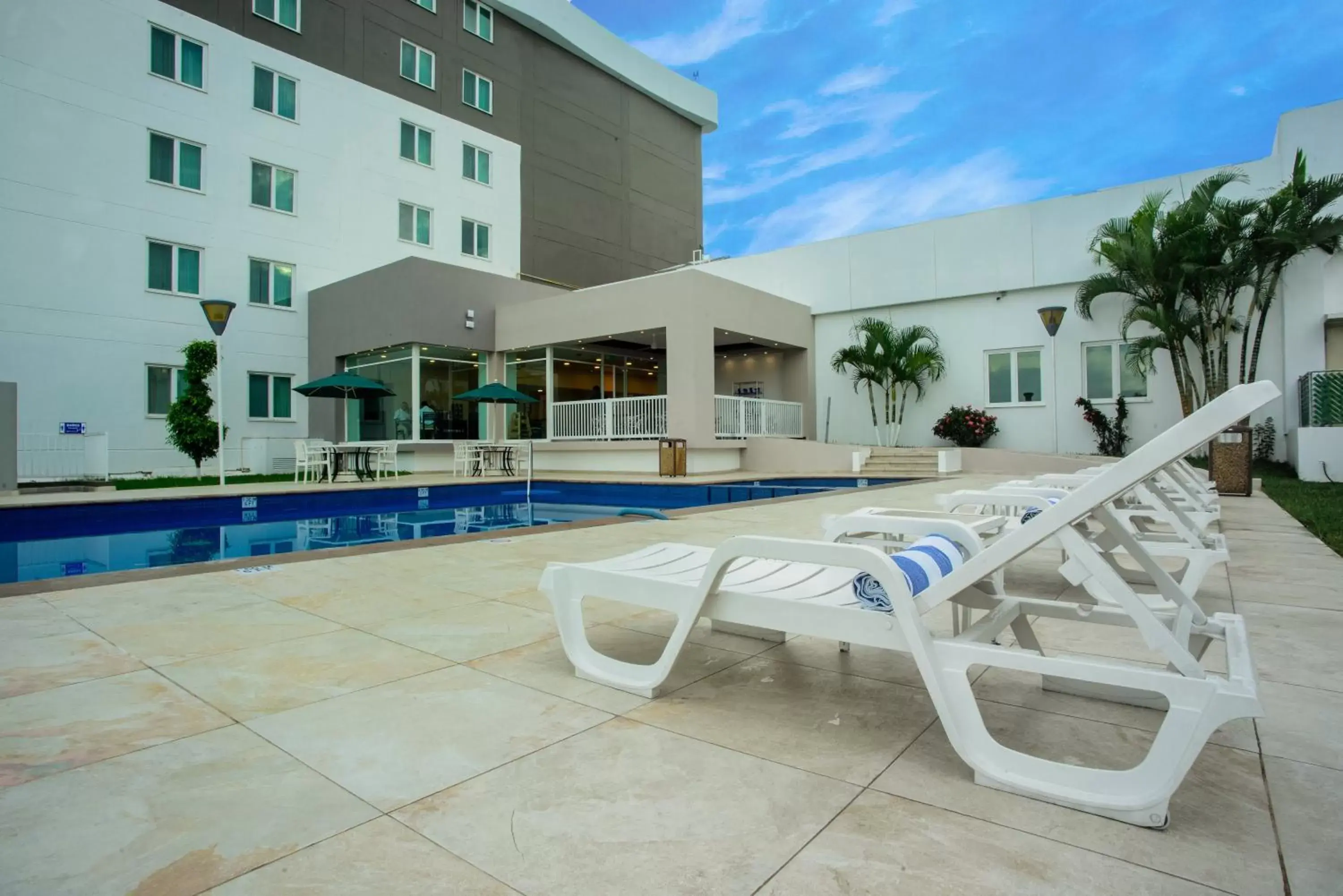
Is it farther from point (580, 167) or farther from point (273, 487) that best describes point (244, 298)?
point (580, 167)

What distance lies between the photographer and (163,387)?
45.2 ft

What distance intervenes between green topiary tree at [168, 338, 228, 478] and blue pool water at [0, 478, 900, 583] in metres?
4.19

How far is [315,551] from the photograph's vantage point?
442 cm

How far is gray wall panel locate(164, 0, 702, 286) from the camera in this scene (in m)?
16.9

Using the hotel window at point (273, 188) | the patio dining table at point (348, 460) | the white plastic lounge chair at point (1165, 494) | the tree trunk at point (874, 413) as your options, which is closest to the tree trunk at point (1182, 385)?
the tree trunk at point (874, 413)

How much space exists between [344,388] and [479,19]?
13.2m

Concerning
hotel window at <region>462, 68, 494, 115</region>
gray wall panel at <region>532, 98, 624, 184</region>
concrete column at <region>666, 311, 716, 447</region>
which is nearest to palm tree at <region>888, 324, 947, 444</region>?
concrete column at <region>666, 311, 716, 447</region>

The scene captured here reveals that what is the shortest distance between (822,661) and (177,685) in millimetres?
2040

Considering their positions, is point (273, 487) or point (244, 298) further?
point (244, 298)

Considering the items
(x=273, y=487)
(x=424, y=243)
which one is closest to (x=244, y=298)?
(x=424, y=243)

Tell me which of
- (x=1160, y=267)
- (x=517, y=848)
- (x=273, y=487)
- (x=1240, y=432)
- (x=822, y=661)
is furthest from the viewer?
(x=1160, y=267)

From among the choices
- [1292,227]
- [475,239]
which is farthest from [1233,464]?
[475,239]

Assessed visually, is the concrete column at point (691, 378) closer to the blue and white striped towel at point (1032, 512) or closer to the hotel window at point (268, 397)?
the hotel window at point (268, 397)

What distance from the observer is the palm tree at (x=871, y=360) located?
1467cm
